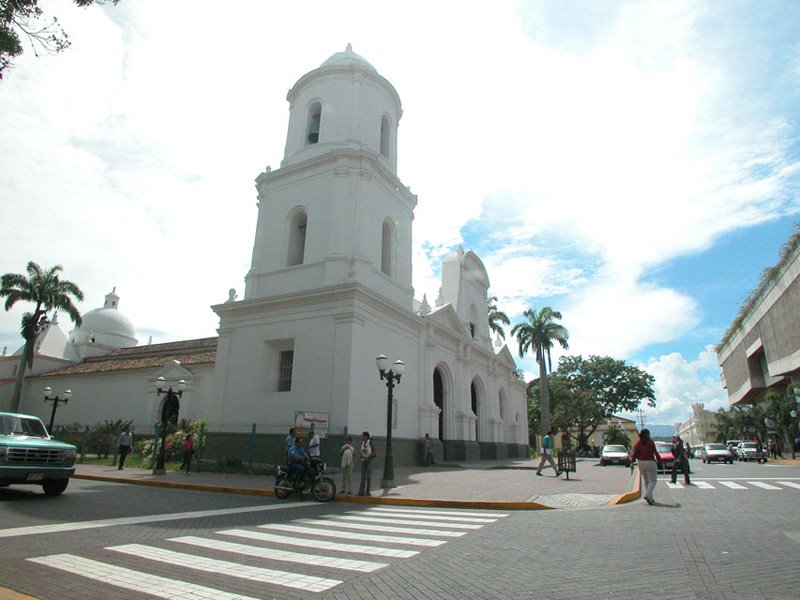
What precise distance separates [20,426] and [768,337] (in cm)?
5360

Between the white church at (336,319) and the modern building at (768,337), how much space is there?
25.2m

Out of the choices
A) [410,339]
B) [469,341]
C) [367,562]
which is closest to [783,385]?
[469,341]

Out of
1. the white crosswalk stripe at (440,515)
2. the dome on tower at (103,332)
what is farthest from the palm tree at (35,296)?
the white crosswalk stripe at (440,515)

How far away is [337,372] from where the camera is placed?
758 inches

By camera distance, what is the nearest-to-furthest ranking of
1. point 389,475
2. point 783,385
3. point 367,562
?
1. point 367,562
2. point 389,475
3. point 783,385

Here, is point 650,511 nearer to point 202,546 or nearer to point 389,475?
point 389,475

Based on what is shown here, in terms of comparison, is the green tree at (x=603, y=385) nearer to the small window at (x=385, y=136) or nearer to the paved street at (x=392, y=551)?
the small window at (x=385, y=136)

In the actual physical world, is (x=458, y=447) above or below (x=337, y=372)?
below

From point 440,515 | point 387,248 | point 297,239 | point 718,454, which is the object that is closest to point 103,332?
point 297,239

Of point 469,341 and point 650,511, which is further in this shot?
point 469,341

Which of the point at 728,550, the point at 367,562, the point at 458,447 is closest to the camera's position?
the point at 367,562

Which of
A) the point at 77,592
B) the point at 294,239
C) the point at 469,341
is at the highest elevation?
the point at 294,239

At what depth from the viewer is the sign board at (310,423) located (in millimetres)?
17003

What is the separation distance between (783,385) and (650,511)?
5078 centimetres
